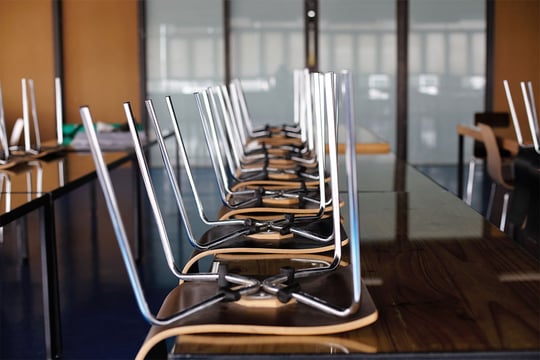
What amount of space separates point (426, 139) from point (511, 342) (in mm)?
7445

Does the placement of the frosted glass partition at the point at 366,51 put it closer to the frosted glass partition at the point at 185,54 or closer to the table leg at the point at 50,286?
the frosted glass partition at the point at 185,54

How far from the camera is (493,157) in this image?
4.92 m

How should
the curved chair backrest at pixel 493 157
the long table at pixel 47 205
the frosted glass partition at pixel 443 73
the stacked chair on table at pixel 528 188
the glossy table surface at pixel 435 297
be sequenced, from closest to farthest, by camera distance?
1. the glossy table surface at pixel 435 297
2. the long table at pixel 47 205
3. the stacked chair on table at pixel 528 188
4. the curved chair backrest at pixel 493 157
5. the frosted glass partition at pixel 443 73

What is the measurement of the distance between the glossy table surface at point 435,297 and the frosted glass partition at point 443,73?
633cm

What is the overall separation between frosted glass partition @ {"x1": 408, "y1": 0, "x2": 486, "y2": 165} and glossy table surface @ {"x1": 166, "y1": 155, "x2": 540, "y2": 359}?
20.8ft

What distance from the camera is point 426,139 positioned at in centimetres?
838

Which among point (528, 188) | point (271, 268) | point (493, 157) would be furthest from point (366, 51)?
point (271, 268)

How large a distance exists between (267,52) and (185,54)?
2.78ft

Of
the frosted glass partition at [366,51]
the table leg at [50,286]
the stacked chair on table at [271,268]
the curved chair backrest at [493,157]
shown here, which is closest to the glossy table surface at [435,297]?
the stacked chair on table at [271,268]

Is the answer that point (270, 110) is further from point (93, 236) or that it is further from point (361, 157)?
point (361, 157)

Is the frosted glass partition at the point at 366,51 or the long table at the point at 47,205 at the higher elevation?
the frosted glass partition at the point at 366,51

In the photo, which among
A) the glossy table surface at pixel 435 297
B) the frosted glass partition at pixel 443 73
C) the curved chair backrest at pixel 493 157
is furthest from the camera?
the frosted glass partition at pixel 443 73

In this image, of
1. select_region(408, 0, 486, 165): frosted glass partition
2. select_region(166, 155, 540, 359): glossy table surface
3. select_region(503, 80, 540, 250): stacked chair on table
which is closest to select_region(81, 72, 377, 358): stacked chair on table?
select_region(166, 155, 540, 359): glossy table surface

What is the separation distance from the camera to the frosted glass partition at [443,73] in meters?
8.16
